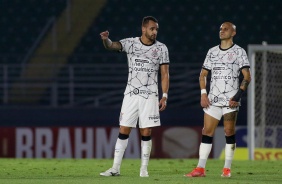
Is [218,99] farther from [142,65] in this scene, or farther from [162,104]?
A: [142,65]

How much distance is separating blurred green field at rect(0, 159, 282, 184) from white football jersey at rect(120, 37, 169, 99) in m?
0.96

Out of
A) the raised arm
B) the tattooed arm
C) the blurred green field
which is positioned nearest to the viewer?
the blurred green field

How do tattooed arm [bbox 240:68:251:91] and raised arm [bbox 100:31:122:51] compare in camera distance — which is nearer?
raised arm [bbox 100:31:122:51]

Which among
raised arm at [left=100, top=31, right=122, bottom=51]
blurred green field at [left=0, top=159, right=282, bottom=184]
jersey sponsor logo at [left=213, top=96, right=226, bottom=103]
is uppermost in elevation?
raised arm at [left=100, top=31, right=122, bottom=51]

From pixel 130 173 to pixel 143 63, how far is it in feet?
5.63

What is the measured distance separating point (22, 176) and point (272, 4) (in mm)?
14046

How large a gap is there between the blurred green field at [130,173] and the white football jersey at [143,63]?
3.14ft

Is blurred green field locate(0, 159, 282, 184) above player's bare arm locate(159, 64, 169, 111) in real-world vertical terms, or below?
below

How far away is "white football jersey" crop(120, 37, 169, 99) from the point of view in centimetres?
990

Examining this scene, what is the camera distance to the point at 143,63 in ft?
32.4

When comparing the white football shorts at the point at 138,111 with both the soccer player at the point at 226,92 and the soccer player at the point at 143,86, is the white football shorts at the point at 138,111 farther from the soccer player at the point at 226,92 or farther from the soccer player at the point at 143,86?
the soccer player at the point at 226,92

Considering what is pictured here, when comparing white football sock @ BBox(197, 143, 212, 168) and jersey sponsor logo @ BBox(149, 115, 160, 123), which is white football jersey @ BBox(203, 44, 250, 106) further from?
jersey sponsor logo @ BBox(149, 115, 160, 123)

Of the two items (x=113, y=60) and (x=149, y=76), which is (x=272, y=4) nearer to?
(x=113, y=60)

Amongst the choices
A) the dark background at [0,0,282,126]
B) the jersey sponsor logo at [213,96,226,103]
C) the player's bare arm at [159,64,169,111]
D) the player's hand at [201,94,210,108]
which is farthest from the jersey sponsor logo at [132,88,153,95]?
the dark background at [0,0,282,126]
